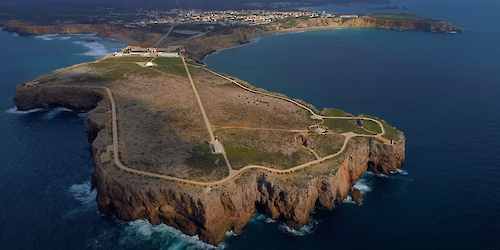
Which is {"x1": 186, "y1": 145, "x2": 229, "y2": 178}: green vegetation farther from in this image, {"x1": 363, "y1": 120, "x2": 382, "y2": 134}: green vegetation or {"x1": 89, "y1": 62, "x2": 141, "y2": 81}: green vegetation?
{"x1": 89, "y1": 62, "x2": 141, "y2": 81}: green vegetation

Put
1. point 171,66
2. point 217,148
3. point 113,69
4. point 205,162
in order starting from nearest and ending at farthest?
point 205,162
point 217,148
point 113,69
point 171,66

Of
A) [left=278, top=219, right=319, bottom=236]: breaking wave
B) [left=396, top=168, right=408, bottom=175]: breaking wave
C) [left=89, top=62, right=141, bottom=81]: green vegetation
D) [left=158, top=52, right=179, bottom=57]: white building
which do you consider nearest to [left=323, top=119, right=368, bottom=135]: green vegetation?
[left=396, top=168, right=408, bottom=175]: breaking wave

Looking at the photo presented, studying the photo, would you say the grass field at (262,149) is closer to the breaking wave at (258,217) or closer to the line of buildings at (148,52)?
the breaking wave at (258,217)

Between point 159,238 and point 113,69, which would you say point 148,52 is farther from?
point 159,238

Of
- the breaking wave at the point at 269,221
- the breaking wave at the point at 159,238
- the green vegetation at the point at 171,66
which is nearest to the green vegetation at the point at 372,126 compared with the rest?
the breaking wave at the point at 269,221

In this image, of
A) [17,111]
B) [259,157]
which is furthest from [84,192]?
[17,111]
